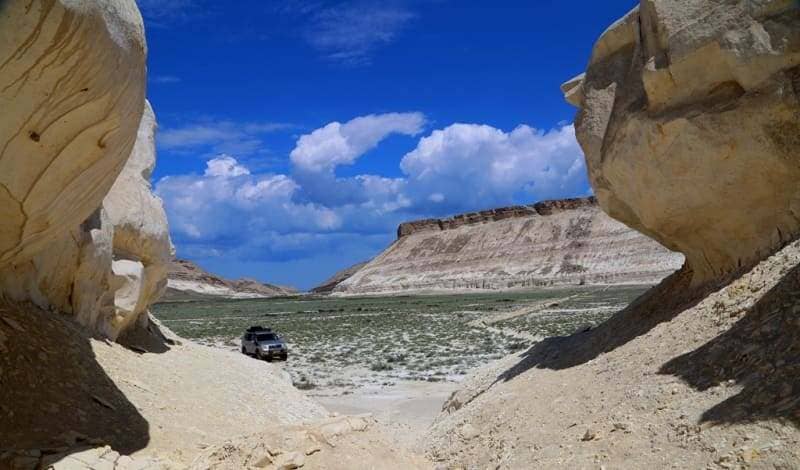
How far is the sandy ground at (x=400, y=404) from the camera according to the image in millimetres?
13812

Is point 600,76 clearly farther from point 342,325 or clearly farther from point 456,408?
point 342,325

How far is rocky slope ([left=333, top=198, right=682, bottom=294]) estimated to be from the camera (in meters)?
90.3

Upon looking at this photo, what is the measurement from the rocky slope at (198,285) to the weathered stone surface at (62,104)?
133627 millimetres

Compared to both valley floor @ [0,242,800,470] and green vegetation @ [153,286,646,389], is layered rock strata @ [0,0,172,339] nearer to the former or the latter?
valley floor @ [0,242,800,470]

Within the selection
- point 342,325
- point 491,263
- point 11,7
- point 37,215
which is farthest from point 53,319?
point 491,263

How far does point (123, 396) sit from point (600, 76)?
33.4 ft

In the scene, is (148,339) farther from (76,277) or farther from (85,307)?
(76,277)

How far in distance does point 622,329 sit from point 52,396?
350 inches

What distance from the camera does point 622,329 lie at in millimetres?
11859

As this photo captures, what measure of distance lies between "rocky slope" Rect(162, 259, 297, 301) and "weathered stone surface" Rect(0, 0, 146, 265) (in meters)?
134

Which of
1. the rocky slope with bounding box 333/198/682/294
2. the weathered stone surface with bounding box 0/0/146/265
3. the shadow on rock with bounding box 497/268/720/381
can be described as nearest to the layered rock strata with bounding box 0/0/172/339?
the weathered stone surface with bounding box 0/0/146/265

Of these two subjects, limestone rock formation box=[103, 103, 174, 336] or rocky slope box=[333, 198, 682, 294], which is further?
rocky slope box=[333, 198, 682, 294]

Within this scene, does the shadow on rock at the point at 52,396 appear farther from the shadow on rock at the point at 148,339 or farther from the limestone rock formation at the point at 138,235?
the shadow on rock at the point at 148,339

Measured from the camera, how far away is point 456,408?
13.6 m
